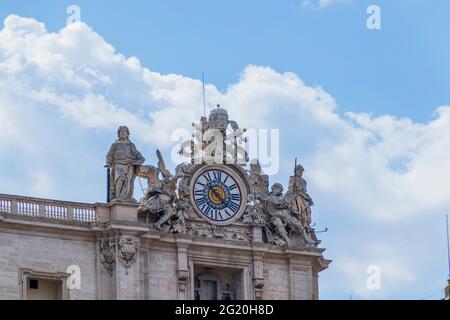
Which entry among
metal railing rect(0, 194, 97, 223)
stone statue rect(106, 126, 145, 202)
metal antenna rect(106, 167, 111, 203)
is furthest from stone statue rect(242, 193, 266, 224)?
metal railing rect(0, 194, 97, 223)

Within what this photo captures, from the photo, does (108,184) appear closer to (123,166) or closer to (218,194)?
(123,166)

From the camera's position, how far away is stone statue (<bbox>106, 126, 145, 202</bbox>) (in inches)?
3120

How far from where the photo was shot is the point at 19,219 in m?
77.1

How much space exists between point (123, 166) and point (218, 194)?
3931mm

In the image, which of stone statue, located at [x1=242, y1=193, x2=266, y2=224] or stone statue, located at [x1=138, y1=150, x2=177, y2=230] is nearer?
stone statue, located at [x1=138, y1=150, x2=177, y2=230]

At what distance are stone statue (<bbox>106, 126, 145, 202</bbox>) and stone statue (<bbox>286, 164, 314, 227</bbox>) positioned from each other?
6.46 meters

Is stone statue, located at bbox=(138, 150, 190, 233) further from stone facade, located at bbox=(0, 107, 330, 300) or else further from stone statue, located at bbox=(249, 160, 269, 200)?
stone statue, located at bbox=(249, 160, 269, 200)

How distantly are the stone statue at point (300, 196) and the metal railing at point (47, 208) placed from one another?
26.8ft

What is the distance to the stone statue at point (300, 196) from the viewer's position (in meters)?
83.5

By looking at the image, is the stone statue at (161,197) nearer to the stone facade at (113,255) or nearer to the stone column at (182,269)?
the stone facade at (113,255)
